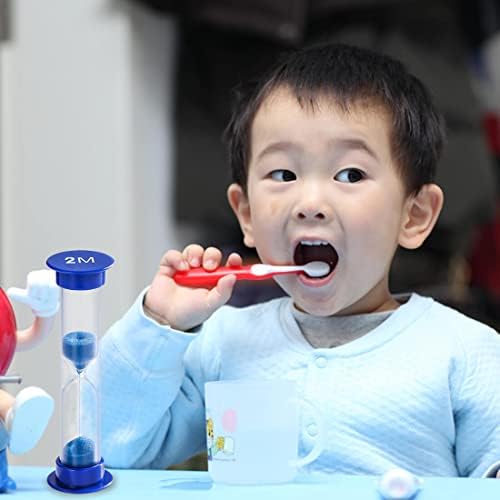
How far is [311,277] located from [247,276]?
6cm

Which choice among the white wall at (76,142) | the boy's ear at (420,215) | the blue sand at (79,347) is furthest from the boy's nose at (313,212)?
the white wall at (76,142)

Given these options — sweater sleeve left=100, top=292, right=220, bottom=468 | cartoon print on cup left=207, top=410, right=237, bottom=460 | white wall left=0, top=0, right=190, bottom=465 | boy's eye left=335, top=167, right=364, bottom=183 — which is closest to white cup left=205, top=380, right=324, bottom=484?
cartoon print on cup left=207, top=410, right=237, bottom=460

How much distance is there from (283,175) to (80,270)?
0.24 metres

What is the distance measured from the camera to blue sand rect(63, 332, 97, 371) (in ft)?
2.34

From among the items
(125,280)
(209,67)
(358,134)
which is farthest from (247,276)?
(209,67)

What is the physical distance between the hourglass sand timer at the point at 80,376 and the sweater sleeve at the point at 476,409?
0.30 meters

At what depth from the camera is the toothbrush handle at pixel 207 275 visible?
84 centimetres

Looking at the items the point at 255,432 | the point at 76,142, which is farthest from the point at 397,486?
the point at 76,142

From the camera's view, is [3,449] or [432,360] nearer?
[3,449]

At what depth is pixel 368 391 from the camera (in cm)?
83

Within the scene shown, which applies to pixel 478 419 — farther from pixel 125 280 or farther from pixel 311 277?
pixel 125 280

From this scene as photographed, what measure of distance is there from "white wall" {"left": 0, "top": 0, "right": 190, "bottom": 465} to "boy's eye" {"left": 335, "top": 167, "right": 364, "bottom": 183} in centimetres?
96

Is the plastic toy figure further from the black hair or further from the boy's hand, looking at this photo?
the black hair

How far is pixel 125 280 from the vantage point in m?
1.76
